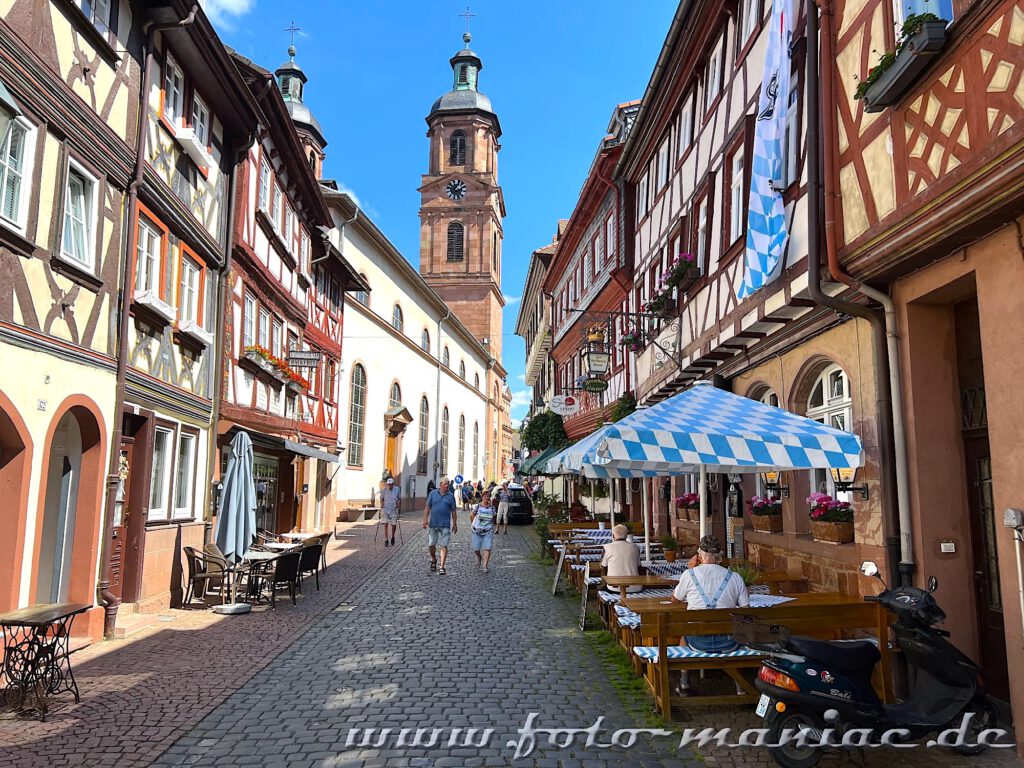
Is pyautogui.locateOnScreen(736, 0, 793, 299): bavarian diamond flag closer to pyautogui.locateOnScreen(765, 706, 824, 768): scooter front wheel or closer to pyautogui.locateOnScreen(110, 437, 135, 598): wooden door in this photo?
pyautogui.locateOnScreen(765, 706, 824, 768): scooter front wheel

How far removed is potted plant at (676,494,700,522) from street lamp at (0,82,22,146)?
32.3 ft

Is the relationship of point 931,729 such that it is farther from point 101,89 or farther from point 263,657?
point 101,89

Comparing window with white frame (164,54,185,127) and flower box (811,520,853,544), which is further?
window with white frame (164,54,185,127)

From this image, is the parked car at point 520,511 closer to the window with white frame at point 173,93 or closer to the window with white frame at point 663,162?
the window with white frame at point 663,162

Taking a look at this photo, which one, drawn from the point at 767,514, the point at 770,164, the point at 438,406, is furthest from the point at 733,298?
the point at 438,406

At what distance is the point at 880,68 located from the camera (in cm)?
582

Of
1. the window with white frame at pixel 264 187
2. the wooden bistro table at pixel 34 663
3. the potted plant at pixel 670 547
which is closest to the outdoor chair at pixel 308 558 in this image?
the wooden bistro table at pixel 34 663

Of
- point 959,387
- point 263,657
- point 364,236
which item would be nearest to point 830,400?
point 959,387

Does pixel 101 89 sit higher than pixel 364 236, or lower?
lower

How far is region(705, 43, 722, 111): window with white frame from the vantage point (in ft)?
37.1

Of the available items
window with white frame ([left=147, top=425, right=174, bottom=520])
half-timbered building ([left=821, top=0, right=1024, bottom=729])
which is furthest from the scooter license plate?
window with white frame ([left=147, top=425, right=174, bottom=520])

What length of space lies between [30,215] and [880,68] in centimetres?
710

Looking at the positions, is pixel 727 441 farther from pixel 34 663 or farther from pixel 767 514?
pixel 34 663

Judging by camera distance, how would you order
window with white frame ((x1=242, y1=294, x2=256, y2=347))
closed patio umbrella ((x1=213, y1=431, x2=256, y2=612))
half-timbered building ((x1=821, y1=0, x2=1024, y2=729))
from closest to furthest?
1. half-timbered building ((x1=821, y1=0, x2=1024, y2=729))
2. closed patio umbrella ((x1=213, y1=431, x2=256, y2=612))
3. window with white frame ((x1=242, y1=294, x2=256, y2=347))
